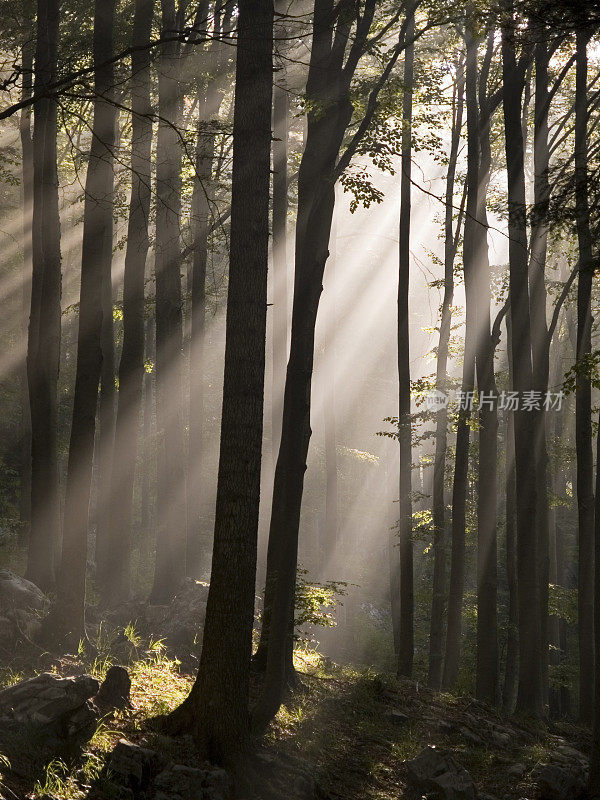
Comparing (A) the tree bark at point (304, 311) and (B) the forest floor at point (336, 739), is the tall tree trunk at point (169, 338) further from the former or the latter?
(A) the tree bark at point (304, 311)

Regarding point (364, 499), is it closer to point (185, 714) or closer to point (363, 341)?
point (363, 341)

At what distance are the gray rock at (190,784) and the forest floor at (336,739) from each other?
30cm

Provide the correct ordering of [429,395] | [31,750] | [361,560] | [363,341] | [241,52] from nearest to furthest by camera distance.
Result: 1. [31,750]
2. [241,52]
3. [429,395]
4. [361,560]
5. [363,341]

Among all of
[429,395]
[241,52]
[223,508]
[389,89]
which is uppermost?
[389,89]

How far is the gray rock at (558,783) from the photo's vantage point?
7.23 meters

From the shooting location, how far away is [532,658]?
1219 cm

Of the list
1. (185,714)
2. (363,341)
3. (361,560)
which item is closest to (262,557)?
(361,560)

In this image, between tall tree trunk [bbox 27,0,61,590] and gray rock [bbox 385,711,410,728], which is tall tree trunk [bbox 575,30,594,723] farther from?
tall tree trunk [bbox 27,0,61,590]

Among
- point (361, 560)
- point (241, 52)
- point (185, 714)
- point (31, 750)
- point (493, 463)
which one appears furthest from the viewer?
point (361, 560)

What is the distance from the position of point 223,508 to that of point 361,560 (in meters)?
26.6

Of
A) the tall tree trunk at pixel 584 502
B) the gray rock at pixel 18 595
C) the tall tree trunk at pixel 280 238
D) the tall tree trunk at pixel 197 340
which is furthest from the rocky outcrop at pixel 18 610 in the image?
the tall tree trunk at pixel 584 502

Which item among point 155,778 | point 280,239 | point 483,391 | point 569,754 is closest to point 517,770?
point 569,754

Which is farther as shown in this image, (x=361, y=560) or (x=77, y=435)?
(x=361, y=560)

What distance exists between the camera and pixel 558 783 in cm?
728
